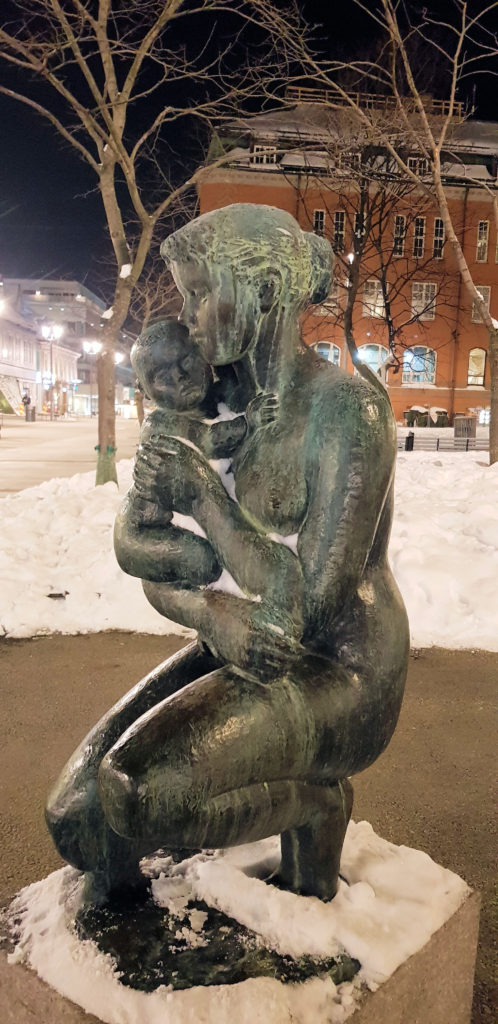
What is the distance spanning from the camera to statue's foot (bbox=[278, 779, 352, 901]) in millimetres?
1791

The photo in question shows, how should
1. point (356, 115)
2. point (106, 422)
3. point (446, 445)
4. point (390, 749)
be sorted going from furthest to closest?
1. point (446, 445)
2. point (356, 115)
3. point (106, 422)
4. point (390, 749)

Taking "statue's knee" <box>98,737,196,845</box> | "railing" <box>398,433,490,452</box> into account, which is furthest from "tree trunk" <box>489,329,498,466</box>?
"statue's knee" <box>98,737,196,845</box>

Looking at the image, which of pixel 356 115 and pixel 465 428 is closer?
pixel 356 115

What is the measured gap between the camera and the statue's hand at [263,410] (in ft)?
5.52

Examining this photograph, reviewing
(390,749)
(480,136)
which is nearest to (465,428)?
(480,136)

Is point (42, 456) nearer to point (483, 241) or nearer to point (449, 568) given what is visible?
point (449, 568)

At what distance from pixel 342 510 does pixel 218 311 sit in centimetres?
52

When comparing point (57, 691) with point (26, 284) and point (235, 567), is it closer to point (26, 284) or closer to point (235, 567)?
point (235, 567)

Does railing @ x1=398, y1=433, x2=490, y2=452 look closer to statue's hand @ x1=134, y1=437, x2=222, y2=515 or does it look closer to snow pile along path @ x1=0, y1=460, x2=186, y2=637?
snow pile along path @ x1=0, y1=460, x2=186, y2=637

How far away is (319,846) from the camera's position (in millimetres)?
1793

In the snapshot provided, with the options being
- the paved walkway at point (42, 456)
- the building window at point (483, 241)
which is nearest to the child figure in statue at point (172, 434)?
the paved walkway at point (42, 456)

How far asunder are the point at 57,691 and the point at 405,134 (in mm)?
12403

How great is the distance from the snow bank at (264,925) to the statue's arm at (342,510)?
0.72m

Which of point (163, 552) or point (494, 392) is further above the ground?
point (494, 392)
